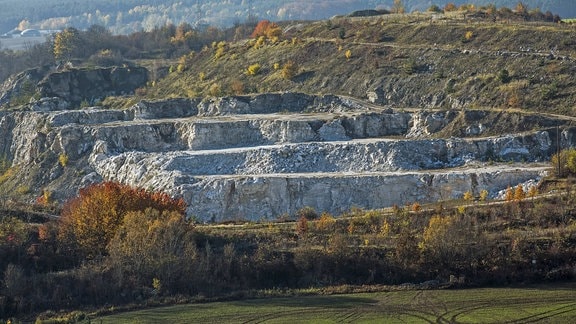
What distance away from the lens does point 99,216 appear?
4378 centimetres

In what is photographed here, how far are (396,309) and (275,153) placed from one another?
26367mm

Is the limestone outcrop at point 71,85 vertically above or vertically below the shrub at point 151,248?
above

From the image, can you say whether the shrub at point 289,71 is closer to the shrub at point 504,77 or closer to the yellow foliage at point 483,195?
the shrub at point 504,77

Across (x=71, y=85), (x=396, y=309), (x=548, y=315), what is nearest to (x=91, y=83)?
(x=71, y=85)

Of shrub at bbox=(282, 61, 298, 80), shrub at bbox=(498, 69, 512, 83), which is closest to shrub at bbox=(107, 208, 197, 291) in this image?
shrub at bbox=(498, 69, 512, 83)

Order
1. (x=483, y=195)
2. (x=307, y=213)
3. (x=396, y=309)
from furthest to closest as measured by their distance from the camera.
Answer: (x=307, y=213)
(x=483, y=195)
(x=396, y=309)

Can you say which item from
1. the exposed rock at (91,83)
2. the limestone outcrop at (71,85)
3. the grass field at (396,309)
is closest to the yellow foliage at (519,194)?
the grass field at (396,309)

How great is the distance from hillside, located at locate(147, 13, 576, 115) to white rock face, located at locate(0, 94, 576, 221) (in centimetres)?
344

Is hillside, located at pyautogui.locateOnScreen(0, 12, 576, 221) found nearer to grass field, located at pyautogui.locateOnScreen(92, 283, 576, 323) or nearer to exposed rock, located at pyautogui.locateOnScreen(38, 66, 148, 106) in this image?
exposed rock, located at pyautogui.locateOnScreen(38, 66, 148, 106)

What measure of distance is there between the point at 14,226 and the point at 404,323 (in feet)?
66.7

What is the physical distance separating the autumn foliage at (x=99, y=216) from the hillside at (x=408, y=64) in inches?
1102

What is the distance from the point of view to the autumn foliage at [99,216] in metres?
43.2

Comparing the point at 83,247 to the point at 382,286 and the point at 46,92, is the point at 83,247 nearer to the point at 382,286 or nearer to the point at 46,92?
the point at 382,286

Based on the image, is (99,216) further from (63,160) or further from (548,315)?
(63,160)
